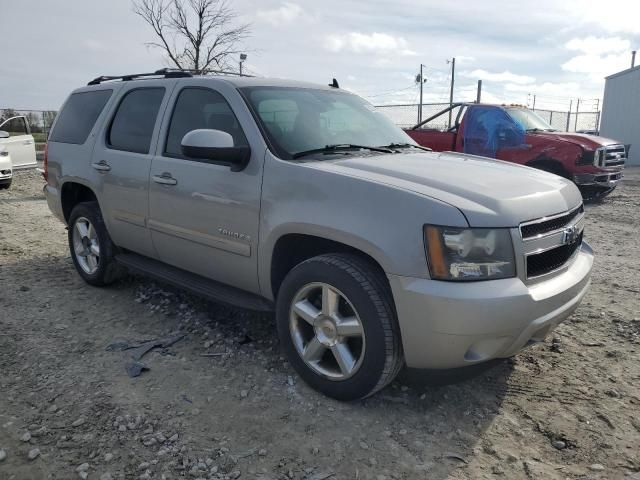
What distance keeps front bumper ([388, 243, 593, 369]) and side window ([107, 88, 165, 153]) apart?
8.35 feet

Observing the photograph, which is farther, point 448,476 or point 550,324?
point 550,324

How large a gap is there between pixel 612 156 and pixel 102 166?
8683mm

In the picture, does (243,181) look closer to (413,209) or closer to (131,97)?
(413,209)

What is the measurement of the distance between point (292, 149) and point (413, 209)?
103 centimetres

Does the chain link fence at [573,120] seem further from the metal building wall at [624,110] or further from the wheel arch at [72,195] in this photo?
the wheel arch at [72,195]

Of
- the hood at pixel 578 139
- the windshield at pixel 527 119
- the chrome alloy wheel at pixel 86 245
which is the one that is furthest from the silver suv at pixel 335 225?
the windshield at pixel 527 119

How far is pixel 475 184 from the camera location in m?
2.80

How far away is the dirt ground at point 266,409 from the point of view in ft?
8.11

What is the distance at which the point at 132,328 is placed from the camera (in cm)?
401

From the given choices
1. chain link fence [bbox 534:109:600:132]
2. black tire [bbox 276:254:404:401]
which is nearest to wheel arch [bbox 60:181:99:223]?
black tire [bbox 276:254:404:401]

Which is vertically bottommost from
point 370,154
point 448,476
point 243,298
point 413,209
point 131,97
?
point 448,476

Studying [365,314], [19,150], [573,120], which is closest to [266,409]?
[365,314]

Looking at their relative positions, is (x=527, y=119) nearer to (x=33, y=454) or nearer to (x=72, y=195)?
(x=72, y=195)

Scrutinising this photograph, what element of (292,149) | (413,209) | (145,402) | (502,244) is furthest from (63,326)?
(502,244)
